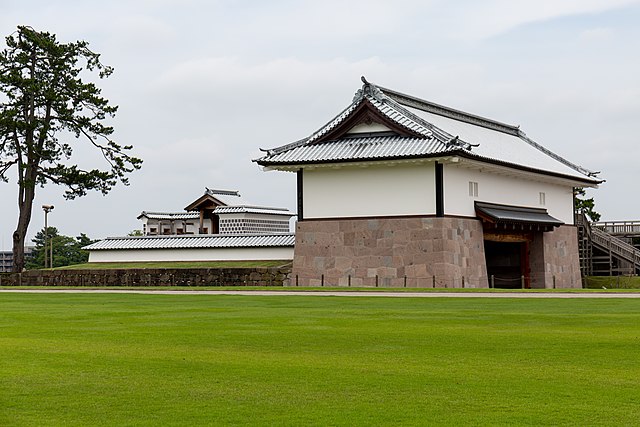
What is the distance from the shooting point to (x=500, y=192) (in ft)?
166

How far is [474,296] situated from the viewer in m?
32.8

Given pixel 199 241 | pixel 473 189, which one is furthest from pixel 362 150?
pixel 199 241

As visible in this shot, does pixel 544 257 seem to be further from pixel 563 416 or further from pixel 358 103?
pixel 563 416

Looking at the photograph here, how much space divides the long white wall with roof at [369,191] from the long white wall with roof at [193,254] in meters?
3.63

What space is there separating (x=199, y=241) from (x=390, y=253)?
12.6 meters

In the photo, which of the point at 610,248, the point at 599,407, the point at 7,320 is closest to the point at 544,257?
the point at 610,248

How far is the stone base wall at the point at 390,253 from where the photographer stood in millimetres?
44562

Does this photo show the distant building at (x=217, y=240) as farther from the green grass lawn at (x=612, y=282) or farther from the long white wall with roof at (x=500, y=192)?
the green grass lawn at (x=612, y=282)

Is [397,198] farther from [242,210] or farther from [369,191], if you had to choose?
[242,210]

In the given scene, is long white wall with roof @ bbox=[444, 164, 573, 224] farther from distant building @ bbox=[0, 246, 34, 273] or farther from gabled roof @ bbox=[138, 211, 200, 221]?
distant building @ bbox=[0, 246, 34, 273]

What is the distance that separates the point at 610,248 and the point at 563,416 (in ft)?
184

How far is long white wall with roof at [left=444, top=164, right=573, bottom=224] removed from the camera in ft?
150

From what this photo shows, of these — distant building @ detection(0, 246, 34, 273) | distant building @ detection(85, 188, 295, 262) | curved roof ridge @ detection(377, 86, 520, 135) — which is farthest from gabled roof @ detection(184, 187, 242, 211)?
distant building @ detection(0, 246, 34, 273)

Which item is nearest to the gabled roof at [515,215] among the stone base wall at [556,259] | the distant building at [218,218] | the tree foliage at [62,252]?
the stone base wall at [556,259]
